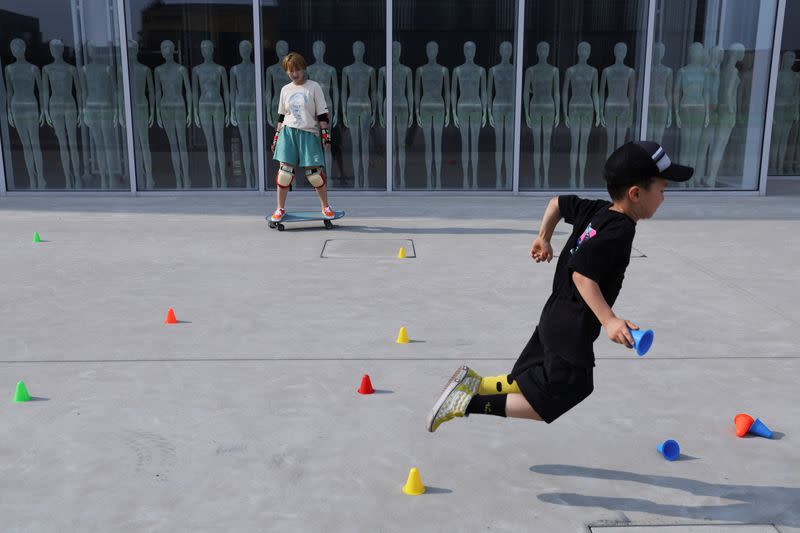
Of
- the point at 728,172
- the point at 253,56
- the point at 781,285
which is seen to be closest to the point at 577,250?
the point at 781,285

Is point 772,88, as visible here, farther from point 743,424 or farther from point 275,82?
point 743,424

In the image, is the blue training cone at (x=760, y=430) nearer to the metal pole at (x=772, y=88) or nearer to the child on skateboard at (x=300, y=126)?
the child on skateboard at (x=300, y=126)

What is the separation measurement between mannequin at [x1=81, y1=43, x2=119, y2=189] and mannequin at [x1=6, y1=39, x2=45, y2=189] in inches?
29.0

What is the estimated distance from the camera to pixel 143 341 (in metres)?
5.02

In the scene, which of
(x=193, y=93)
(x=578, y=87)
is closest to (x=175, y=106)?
(x=193, y=93)

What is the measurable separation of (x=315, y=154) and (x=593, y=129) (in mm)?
5256

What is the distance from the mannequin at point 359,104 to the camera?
11570mm

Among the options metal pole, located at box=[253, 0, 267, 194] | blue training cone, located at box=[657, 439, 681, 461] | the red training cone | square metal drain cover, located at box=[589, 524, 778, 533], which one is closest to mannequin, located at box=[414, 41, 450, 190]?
metal pole, located at box=[253, 0, 267, 194]

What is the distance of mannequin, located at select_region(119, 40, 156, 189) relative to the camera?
11.4 metres

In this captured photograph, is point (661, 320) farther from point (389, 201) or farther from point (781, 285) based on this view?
point (389, 201)

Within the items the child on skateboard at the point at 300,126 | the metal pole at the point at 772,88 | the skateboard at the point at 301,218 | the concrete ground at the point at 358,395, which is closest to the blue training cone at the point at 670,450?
the concrete ground at the point at 358,395

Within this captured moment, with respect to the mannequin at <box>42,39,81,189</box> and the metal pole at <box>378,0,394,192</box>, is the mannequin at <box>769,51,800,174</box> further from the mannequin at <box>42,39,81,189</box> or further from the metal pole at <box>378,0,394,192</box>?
the mannequin at <box>42,39,81,189</box>

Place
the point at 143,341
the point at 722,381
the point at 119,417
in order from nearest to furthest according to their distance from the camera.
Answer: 1. the point at 119,417
2. the point at 722,381
3. the point at 143,341

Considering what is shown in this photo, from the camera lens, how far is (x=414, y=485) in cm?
319
